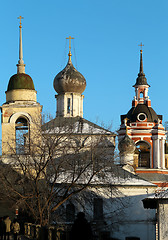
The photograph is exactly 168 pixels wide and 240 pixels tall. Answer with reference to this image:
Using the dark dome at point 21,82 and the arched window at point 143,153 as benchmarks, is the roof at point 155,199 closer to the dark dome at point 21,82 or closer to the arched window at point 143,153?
the dark dome at point 21,82

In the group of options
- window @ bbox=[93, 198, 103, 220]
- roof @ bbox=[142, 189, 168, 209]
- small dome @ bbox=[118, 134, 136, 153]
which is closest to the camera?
roof @ bbox=[142, 189, 168, 209]

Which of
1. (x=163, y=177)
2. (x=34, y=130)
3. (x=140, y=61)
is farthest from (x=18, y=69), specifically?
(x=140, y=61)

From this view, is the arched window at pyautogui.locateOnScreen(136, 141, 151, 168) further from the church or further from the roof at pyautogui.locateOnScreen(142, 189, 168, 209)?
the roof at pyautogui.locateOnScreen(142, 189, 168, 209)

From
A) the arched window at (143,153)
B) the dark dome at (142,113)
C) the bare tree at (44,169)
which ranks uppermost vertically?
the dark dome at (142,113)

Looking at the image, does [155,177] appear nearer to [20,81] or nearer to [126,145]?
[126,145]

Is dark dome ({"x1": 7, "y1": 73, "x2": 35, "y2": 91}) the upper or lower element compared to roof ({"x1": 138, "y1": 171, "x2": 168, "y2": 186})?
upper

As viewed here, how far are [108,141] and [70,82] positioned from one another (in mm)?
13617

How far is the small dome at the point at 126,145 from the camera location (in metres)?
52.9

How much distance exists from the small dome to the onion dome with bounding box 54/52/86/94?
5.84m

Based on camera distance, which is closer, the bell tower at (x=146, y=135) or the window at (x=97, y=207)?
the window at (x=97, y=207)

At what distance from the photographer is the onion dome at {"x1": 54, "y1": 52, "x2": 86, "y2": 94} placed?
166 ft

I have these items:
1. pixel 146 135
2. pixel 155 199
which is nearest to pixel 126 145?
pixel 146 135

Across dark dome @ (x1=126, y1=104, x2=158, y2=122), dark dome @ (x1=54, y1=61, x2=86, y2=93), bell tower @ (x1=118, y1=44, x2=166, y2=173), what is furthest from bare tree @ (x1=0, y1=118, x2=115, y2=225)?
dark dome @ (x1=126, y1=104, x2=158, y2=122)

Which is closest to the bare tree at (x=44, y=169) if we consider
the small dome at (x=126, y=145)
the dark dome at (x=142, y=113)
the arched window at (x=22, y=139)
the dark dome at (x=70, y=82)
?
the arched window at (x=22, y=139)
